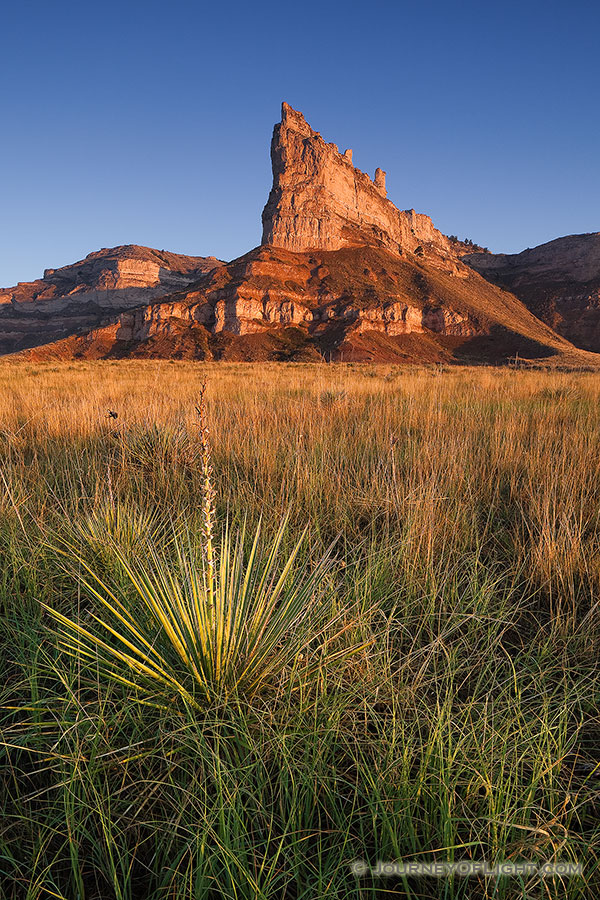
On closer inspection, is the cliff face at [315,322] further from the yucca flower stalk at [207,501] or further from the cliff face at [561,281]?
the yucca flower stalk at [207,501]

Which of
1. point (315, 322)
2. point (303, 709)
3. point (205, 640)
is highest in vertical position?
point (315, 322)

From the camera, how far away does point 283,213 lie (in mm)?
78812

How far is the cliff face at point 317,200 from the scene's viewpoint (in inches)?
3103

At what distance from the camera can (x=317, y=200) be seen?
3231 inches

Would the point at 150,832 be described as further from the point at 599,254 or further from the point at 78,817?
the point at 599,254

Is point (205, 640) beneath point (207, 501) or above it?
beneath

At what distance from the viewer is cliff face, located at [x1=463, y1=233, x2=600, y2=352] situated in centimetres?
7788

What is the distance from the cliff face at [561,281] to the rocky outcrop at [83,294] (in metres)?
86.4

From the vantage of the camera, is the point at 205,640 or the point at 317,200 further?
the point at 317,200

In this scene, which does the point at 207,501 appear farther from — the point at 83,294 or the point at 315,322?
the point at 83,294

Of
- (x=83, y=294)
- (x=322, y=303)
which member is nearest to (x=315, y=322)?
(x=322, y=303)

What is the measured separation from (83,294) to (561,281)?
4569 inches

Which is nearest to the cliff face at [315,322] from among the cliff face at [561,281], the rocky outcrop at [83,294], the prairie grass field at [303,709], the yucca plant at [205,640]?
the cliff face at [561,281]

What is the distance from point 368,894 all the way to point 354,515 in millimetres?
1813
